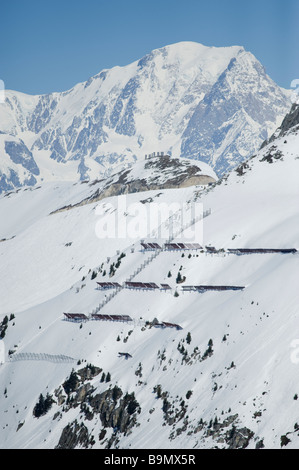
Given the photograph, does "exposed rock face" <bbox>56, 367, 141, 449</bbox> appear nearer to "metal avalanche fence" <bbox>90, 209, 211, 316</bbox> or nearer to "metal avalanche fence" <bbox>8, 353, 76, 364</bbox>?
"metal avalanche fence" <bbox>8, 353, 76, 364</bbox>

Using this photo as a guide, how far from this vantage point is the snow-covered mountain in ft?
289

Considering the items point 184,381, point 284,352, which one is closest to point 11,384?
point 184,381

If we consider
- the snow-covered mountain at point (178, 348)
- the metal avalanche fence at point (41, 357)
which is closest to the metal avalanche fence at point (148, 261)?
the snow-covered mountain at point (178, 348)

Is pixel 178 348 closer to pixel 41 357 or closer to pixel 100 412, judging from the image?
pixel 100 412

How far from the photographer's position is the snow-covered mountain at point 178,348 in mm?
87938

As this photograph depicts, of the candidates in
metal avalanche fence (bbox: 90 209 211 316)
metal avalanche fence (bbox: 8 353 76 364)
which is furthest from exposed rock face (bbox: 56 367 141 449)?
metal avalanche fence (bbox: 90 209 211 316)

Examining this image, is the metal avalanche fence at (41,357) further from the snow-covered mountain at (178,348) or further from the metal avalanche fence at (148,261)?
the metal avalanche fence at (148,261)

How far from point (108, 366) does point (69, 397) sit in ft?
22.1

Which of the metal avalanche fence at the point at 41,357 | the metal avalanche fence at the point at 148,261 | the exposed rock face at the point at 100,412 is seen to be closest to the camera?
Answer: the exposed rock face at the point at 100,412

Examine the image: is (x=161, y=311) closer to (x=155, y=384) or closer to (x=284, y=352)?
(x=155, y=384)

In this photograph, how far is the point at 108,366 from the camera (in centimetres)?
11312

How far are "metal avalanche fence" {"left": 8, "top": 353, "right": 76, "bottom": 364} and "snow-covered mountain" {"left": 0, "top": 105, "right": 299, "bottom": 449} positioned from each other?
0.22m

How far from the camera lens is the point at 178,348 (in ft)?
348

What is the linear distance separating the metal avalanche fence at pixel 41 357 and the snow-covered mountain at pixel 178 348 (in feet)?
0.71
